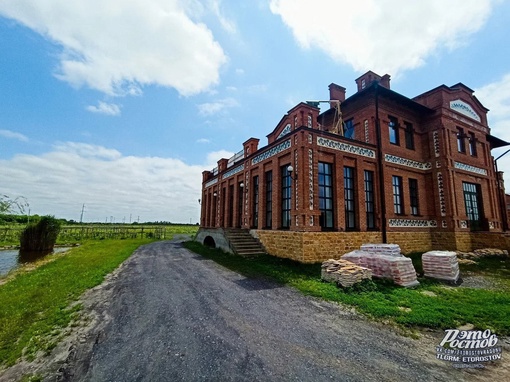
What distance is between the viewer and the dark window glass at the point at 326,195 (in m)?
11.7

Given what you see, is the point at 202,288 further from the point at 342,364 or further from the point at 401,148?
the point at 401,148

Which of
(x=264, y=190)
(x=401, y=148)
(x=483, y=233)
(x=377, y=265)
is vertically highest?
(x=401, y=148)

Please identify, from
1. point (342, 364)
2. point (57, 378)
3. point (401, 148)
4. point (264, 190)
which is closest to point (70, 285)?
point (57, 378)

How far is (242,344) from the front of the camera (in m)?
3.79

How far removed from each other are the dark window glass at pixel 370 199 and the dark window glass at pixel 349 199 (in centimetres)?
112

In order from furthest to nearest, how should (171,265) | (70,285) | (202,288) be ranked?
(171,265) → (70,285) → (202,288)

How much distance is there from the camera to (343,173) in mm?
12344

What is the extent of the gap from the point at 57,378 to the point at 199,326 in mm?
2080

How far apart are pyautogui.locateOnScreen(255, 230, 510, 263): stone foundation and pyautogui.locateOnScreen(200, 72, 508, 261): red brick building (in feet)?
0.16

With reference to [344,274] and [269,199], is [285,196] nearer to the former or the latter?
[269,199]

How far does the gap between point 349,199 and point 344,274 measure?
6420mm

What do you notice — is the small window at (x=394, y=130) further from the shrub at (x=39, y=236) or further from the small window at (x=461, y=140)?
the shrub at (x=39, y=236)

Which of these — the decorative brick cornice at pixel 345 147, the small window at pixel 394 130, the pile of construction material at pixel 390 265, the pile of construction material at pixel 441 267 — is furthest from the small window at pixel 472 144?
the pile of construction material at pixel 390 265

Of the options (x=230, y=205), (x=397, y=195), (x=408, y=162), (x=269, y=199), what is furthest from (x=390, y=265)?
(x=230, y=205)
